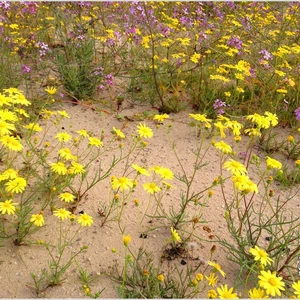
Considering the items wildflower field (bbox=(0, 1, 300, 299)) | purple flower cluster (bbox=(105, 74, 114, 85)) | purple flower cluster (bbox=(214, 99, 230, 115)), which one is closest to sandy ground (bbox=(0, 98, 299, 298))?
wildflower field (bbox=(0, 1, 300, 299))

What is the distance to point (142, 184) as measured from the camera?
2.83m

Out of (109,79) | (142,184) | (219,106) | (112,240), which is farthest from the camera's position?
(109,79)

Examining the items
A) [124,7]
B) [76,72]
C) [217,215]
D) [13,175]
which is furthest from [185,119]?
[124,7]

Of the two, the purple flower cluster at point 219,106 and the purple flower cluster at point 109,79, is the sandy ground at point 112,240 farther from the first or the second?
the purple flower cluster at point 109,79

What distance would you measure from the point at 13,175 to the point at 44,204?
1.19 feet

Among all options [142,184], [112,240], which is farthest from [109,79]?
[112,240]

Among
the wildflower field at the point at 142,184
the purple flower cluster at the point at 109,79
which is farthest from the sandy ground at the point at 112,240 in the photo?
the purple flower cluster at the point at 109,79

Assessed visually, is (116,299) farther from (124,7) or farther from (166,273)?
(124,7)

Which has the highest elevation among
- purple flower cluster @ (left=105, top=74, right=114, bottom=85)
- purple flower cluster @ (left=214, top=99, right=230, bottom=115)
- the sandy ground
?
purple flower cluster @ (left=105, top=74, right=114, bottom=85)

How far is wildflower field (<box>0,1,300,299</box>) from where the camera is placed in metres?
1.99

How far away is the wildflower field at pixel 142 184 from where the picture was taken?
6.52 ft

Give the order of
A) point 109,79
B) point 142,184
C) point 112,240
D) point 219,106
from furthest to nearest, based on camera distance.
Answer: point 109,79
point 219,106
point 142,184
point 112,240

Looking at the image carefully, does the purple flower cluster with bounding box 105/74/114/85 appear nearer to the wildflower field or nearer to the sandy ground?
the wildflower field

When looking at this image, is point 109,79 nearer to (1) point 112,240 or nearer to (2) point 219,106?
(2) point 219,106
